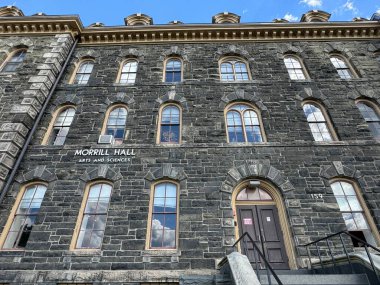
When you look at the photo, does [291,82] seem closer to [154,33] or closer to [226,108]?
Answer: [226,108]

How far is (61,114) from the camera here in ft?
36.3

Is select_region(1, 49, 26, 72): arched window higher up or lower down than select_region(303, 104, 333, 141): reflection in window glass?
higher up

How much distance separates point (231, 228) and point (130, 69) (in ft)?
29.2

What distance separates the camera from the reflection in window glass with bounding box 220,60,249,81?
481 inches

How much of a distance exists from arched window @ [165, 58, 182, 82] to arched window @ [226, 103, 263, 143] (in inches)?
122

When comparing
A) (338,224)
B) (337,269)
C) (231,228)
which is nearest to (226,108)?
(231,228)

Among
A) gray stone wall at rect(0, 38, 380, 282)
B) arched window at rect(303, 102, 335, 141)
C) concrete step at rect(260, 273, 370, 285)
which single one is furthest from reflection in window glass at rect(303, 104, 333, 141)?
concrete step at rect(260, 273, 370, 285)

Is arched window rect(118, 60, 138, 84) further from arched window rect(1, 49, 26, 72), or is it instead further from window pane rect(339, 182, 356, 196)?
window pane rect(339, 182, 356, 196)

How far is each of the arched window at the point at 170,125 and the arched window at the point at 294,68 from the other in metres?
5.80

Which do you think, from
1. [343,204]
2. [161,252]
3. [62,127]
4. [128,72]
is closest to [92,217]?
[161,252]

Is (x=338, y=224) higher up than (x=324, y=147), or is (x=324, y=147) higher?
(x=324, y=147)

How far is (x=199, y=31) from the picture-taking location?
13.6m

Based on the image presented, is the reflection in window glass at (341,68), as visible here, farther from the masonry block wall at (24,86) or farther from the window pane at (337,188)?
the masonry block wall at (24,86)

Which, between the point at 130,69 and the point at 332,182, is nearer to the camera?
the point at 332,182
